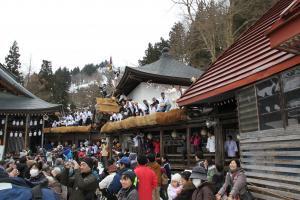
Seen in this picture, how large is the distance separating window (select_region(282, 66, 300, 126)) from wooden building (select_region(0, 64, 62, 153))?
774 inches

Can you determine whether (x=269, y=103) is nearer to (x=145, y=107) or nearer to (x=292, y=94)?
(x=292, y=94)

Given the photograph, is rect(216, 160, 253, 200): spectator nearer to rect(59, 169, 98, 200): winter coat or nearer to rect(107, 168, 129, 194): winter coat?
rect(107, 168, 129, 194): winter coat

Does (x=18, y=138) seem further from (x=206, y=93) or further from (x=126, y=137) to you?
(x=206, y=93)

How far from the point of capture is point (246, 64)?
8461 mm

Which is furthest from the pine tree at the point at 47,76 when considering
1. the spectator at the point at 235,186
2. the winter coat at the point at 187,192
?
the winter coat at the point at 187,192

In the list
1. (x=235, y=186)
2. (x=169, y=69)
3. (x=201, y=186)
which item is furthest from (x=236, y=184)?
(x=169, y=69)

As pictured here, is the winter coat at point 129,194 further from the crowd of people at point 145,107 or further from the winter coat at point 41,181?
the crowd of people at point 145,107

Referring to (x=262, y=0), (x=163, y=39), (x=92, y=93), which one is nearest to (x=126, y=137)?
(x=262, y=0)

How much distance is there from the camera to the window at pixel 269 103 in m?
7.41

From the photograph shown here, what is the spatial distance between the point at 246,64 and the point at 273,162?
8.12 ft

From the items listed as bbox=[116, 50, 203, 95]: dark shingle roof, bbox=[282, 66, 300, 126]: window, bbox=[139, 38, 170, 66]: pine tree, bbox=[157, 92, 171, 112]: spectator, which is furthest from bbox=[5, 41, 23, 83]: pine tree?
bbox=[282, 66, 300, 126]: window

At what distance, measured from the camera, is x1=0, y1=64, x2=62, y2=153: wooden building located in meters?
23.4

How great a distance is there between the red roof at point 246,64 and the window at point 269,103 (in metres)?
0.43

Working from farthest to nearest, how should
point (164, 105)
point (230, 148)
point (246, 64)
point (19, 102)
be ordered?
point (19, 102), point (164, 105), point (230, 148), point (246, 64)
